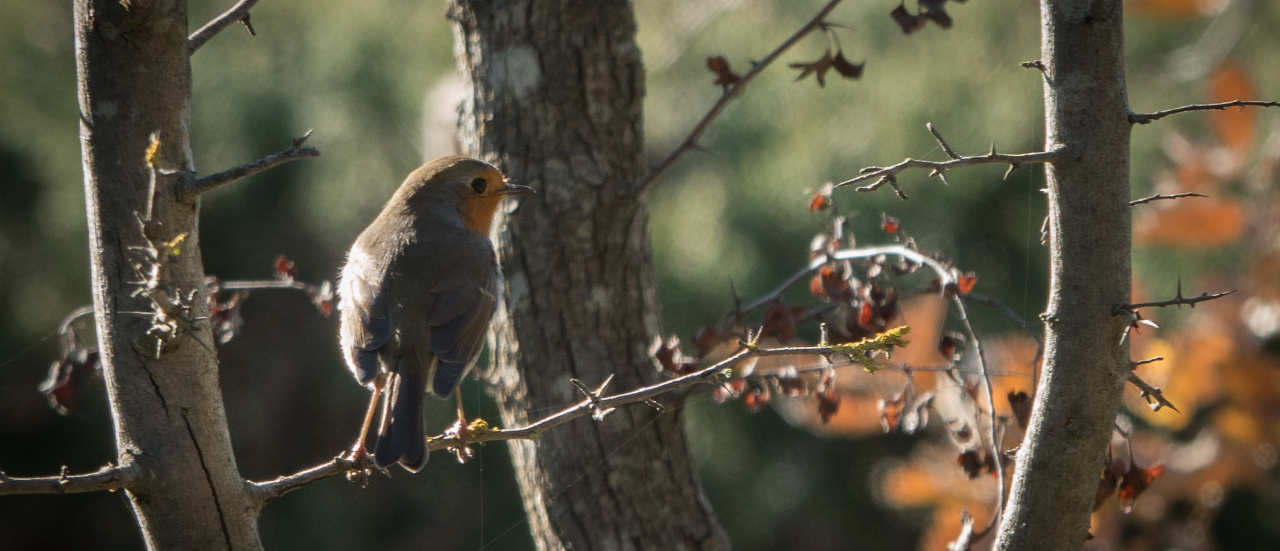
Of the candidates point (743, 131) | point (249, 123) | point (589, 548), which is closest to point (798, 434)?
point (743, 131)

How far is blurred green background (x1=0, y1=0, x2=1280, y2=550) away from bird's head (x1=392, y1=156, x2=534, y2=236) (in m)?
1.08

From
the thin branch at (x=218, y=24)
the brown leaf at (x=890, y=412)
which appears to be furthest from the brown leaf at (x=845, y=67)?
the thin branch at (x=218, y=24)

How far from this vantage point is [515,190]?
2.82m

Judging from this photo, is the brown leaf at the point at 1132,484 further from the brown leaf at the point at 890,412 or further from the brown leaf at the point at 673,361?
the brown leaf at the point at 673,361

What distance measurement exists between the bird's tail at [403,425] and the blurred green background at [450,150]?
5.73 ft

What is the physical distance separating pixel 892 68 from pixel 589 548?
10.4ft

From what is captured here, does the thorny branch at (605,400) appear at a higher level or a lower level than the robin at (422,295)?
lower

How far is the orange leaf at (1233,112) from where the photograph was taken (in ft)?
13.3

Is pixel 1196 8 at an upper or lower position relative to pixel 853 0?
lower

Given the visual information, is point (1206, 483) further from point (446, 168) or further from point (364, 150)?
point (364, 150)

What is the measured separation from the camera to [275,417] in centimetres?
531

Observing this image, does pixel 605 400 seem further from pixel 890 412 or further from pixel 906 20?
pixel 906 20

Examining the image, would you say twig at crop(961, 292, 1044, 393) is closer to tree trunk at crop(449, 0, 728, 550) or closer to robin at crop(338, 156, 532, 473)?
tree trunk at crop(449, 0, 728, 550)

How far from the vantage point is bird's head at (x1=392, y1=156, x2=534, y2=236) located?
9.64ft
